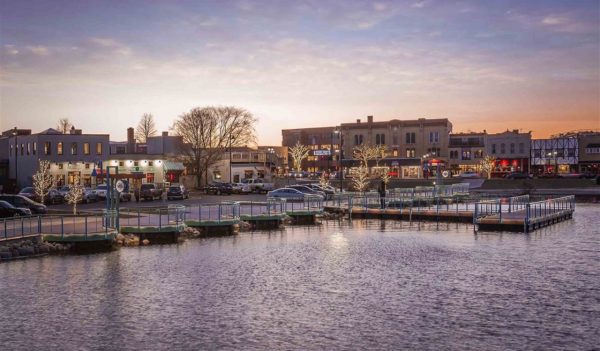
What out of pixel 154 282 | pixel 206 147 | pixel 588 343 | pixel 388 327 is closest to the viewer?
pixel 588 343

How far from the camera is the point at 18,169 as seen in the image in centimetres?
8738

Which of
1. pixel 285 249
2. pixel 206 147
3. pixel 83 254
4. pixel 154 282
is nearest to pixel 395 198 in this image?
pixel 285 249

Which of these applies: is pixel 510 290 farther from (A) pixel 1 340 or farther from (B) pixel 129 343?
(A) pixel 1 340

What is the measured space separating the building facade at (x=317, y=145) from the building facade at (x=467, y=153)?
25809mm

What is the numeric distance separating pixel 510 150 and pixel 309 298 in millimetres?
113820

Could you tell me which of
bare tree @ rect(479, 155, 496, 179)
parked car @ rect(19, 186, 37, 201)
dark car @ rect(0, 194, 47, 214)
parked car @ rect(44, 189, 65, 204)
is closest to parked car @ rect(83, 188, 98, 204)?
parked car @ rect(44, 189, 65, 204)

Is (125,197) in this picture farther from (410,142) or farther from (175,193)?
(410,142)

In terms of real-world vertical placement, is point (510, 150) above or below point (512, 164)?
above

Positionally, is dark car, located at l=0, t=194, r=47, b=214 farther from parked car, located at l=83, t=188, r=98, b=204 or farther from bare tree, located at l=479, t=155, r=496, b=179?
bare tree, located at l=479, t=155, r=496, b=179

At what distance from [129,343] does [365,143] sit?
108 m

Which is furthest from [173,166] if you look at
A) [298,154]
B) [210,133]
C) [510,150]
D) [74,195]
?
[510,150]

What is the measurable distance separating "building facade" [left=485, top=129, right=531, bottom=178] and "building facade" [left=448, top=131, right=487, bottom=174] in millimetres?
1634

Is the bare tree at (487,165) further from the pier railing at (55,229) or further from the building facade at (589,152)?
the pier railing at (55,229)

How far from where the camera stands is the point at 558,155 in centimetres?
13150
